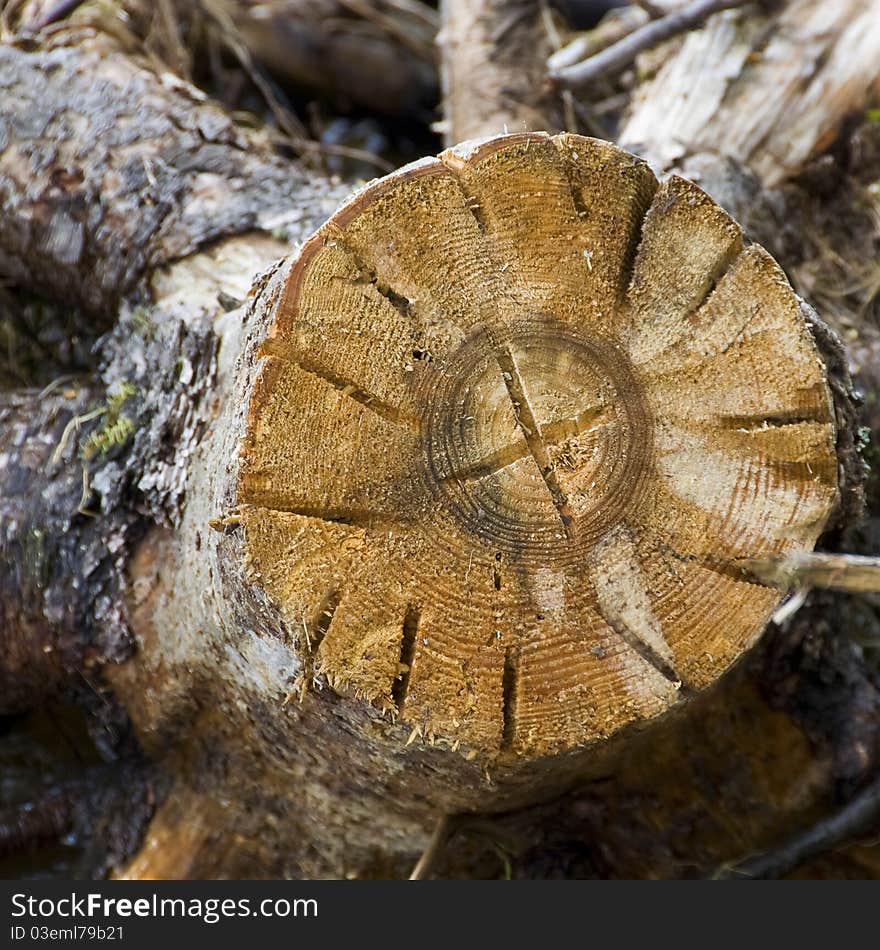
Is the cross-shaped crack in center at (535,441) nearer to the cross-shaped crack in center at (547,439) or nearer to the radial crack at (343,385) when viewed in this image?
the cross-shaped crack in center at (547,439)

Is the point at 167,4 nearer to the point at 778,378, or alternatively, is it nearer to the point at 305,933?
the point at 778,378

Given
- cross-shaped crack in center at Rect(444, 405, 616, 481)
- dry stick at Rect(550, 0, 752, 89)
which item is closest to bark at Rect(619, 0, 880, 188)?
dry stick at Rect(550, 0, 752, 89)

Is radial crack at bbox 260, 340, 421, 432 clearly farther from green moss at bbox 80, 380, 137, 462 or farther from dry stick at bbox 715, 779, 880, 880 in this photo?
dry stick at bbox 715, 779, 880, 880

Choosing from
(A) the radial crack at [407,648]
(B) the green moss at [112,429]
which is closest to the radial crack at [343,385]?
(A) the radial crack at [407,648]

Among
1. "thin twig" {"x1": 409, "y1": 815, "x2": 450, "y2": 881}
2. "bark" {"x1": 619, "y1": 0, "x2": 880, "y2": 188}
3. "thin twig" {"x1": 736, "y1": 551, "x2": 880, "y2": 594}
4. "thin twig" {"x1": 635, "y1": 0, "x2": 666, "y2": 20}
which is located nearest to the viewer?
"thin twig" {"x1": 736, "y1": 551, "x2": 880, "y2": 594}

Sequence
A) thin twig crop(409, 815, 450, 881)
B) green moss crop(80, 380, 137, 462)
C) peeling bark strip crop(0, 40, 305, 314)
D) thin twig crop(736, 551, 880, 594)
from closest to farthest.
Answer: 1. thin twig crop(736, 551, 880, 594)
2. thin twig crop(409, 815, 450, 881)
3. green moss crop(80, 380, 137, 462)
4. peeling bark strip crop(0, 40, 305, 314)

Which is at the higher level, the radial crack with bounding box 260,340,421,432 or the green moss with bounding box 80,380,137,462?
the radial crack with bounding box 260,340,421,432

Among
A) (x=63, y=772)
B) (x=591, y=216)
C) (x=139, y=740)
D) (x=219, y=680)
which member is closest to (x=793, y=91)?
(x=591, y=216)

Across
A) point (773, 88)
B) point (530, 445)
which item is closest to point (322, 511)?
point (530, 445)
